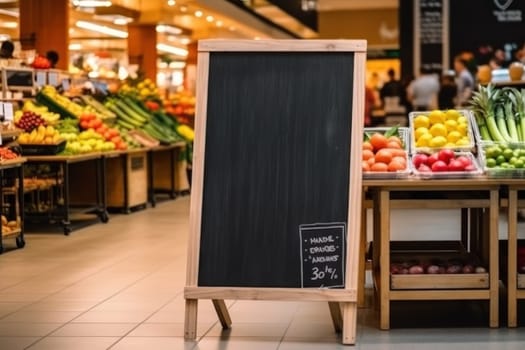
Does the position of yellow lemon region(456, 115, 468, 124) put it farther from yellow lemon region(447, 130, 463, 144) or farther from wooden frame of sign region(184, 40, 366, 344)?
wooden frame of sign region(184, 40, 366, 344)

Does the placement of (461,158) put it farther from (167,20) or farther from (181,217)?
(167,20)

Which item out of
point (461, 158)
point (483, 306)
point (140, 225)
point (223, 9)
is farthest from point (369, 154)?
point (223, 9)

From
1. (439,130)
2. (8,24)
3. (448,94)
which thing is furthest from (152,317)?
(448,94)

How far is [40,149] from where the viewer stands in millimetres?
10984

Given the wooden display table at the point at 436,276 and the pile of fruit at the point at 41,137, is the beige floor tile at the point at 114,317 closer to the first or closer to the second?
the wooden display table at the point at 436,276

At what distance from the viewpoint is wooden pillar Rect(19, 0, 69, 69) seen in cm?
1523

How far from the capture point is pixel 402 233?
421 inches

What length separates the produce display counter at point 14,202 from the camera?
31.8 feet

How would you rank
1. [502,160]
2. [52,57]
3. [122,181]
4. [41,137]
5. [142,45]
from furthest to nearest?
[142,45], [52,57], [122,181], [41,137], [502,160]

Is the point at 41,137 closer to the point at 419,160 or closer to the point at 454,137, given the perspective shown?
the point at 454,137

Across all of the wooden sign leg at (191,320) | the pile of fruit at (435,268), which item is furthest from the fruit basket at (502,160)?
the wooden sign leg at (191,320)

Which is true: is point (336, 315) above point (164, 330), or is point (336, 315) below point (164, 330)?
above

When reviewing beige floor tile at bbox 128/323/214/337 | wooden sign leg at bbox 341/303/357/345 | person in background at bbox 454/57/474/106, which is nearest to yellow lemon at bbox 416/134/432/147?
wooden sign leg at bbox 341/303/357/345

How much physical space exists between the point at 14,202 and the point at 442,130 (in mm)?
5009
